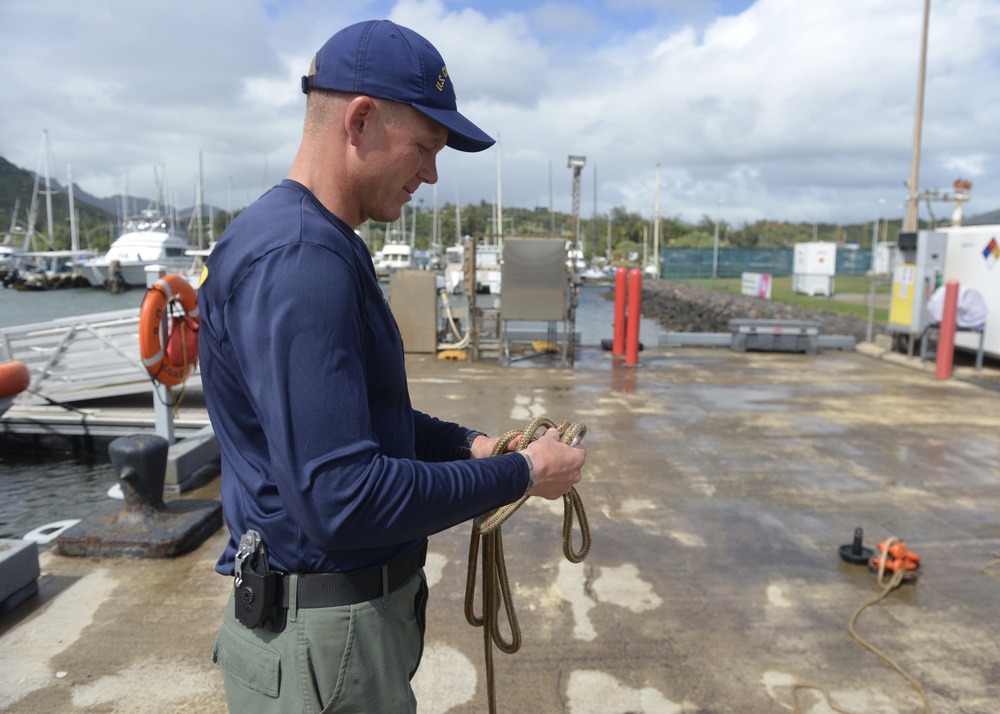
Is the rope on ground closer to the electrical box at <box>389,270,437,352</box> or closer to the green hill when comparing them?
the electrical box at <box>389,270,437,352</box>

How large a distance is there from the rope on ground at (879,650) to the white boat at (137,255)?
42.7m

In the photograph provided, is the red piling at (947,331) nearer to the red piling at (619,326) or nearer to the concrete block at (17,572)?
the red piling at (619,326)

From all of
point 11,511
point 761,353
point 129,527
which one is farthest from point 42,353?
point 761,353

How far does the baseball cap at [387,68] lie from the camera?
4.65 feet

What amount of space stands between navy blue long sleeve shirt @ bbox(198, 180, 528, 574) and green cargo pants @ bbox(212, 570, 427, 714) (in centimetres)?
11

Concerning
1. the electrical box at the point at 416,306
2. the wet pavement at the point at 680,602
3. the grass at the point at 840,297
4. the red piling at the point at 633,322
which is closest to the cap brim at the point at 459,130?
the wet pavement at the point at 680,602

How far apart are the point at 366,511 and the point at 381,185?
667mm

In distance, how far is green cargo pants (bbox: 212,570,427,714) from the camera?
1491 millimetres

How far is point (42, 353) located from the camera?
8.73 metres

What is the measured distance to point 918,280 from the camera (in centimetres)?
1155

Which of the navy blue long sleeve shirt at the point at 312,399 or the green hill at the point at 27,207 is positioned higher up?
the green hill at the point at 27,207

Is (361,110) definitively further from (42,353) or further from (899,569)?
(42,353)

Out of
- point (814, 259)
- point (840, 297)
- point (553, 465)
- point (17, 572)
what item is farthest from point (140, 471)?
point (814, 259)

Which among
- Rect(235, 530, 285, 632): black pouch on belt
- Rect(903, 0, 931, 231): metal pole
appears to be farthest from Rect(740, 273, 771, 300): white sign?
Rect(235, 530, 285, 632): black pouch on belt
